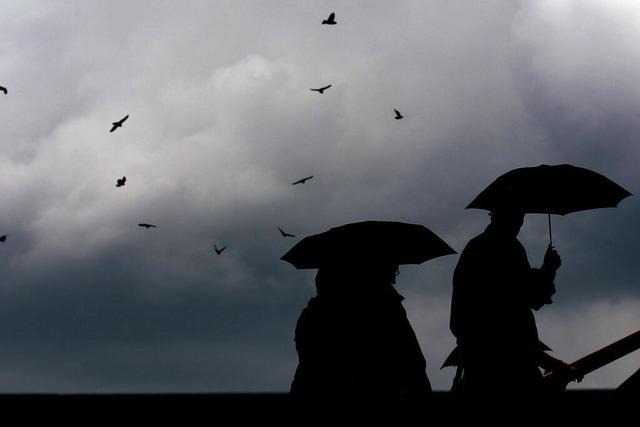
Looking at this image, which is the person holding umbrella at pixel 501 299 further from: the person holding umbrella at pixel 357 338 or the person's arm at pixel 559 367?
the person holding umbrella at pixel 357 338

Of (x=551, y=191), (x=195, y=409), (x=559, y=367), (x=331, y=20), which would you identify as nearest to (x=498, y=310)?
(x=559, y=367)

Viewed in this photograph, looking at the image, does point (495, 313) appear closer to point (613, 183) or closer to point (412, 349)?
point (412, 349)

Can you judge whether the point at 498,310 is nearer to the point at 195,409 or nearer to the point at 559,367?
the point at 559,367

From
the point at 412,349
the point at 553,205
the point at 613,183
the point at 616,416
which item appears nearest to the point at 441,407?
the point at 412,349

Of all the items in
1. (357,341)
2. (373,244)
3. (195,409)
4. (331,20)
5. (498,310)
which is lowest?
(195,409)

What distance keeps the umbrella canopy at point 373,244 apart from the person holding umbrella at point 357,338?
0.35 ft

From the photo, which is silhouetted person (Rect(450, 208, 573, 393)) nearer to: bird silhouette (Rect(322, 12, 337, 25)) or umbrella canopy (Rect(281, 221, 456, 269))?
umbrella canopy (Rect(281, 221, 456, 269))

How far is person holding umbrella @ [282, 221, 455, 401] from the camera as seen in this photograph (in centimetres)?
740

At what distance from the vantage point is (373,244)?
25.9 ft

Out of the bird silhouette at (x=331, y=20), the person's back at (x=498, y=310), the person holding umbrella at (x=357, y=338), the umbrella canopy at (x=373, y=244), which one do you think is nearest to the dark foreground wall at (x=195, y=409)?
the person holding umbrella at (x=357, y=338)

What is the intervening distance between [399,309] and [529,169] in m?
1.57

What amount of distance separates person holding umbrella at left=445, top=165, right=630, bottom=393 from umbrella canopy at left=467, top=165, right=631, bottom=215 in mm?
11

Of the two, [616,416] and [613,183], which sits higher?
[613,183]

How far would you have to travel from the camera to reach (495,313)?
6984mm
